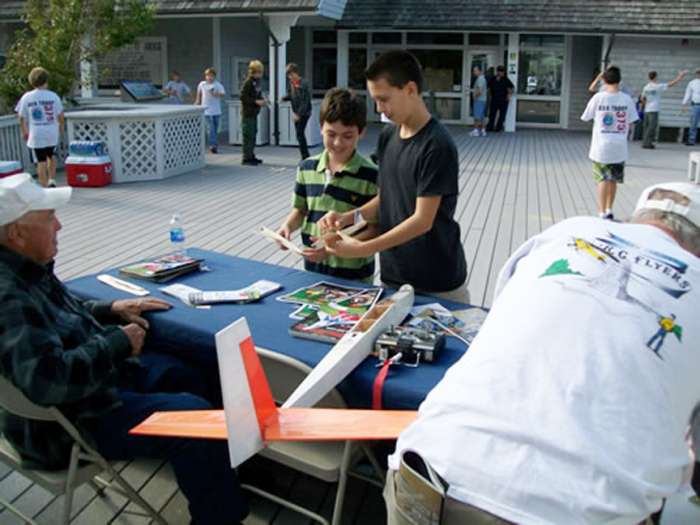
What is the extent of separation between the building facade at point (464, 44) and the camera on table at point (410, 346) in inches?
542

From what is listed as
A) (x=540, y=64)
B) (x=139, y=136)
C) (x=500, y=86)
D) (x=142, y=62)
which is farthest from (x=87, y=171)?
(x=540, y=64)

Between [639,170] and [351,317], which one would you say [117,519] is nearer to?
[351,317]

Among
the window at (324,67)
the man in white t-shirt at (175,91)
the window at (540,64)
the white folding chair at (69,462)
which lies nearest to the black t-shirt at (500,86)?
the window at (540,64)

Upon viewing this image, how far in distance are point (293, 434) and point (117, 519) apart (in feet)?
4.34

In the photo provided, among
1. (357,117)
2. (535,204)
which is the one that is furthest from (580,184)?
(357,117)

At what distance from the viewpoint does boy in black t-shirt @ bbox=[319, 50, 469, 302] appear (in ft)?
9.66

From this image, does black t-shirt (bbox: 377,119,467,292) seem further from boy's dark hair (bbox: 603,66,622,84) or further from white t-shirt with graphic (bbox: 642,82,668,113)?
white t-shirt with graphic (bbox: 642,82,668,113)

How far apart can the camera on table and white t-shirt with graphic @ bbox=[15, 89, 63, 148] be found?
8.73 metres

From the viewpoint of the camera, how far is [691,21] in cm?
1734

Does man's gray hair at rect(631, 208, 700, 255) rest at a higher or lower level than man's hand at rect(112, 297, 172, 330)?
higher

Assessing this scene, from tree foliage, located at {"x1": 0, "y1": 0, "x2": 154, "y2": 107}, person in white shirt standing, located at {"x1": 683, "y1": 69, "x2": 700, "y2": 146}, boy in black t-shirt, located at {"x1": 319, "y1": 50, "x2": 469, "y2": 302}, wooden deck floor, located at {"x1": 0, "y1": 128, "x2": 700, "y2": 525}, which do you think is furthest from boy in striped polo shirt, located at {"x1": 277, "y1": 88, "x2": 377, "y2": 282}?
person in white shirt standing, located at {"x1": 683, "y1": 69, "x2": 700, "y2": 146}

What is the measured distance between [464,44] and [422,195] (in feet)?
61.8

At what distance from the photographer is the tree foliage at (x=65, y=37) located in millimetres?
12008

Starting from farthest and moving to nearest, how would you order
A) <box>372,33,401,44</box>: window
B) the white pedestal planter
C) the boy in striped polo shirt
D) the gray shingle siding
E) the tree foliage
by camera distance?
1. <box>372,33,401,44</box>: window
2. the gray shingle siding
3. the tree foliage
4. the white pedestal planter
5. the boy in striped polo shirt
